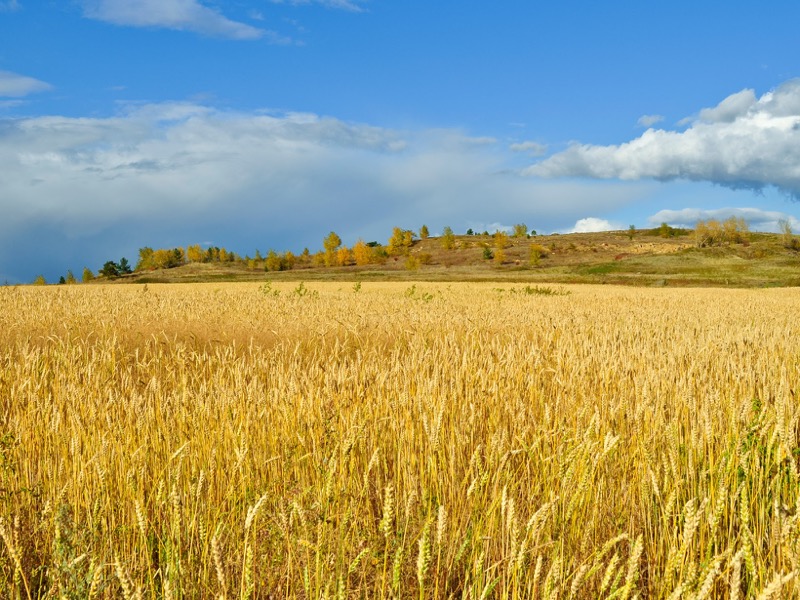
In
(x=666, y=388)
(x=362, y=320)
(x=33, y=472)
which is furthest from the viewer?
(x=362, y=320)

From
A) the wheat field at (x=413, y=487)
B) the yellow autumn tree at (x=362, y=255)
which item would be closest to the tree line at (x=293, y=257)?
the yellow autumn tree at (x=362, y=255)

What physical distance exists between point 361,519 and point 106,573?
1.09 metres

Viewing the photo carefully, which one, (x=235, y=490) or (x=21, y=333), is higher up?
(x=21, y=333)

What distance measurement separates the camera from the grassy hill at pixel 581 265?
189 feet

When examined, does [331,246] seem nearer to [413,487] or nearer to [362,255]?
[362,255]

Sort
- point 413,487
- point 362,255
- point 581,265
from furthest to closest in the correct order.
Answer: point 362,255, point 581,265, point 413,487

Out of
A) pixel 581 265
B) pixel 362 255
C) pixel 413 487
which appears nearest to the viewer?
pixel 413 487

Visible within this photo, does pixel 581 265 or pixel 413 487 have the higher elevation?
pixel 581 265

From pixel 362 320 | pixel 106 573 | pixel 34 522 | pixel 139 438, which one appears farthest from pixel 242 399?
pixel 362 320

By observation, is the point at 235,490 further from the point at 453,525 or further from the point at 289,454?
the point at 453,525

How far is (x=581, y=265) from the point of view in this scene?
7731 centimetres

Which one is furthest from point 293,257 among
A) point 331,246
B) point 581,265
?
point 581,265

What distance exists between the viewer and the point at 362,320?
9.70 meters

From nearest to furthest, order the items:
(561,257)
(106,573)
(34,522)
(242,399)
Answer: (106,573)
(34,522)
(242,399)
(561,257)
